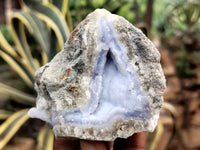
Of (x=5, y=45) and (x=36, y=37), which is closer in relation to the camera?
(x=5, y=45)

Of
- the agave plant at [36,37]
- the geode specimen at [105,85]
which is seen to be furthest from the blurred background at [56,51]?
the geode specimen at [105,85]

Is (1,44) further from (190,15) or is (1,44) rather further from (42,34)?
(190,15)

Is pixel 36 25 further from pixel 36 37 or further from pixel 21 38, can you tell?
pixel 21 38

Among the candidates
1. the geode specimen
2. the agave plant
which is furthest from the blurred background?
the geode specimen

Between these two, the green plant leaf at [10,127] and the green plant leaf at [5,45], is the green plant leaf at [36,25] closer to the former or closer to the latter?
the green plant leaf at [5,45]

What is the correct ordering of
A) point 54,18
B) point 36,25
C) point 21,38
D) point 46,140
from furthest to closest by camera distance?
point 21,38, point 36,25, point 54,18, point 46,140

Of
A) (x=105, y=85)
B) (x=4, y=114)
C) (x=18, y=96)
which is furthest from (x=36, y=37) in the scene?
(x=105, y=85)
